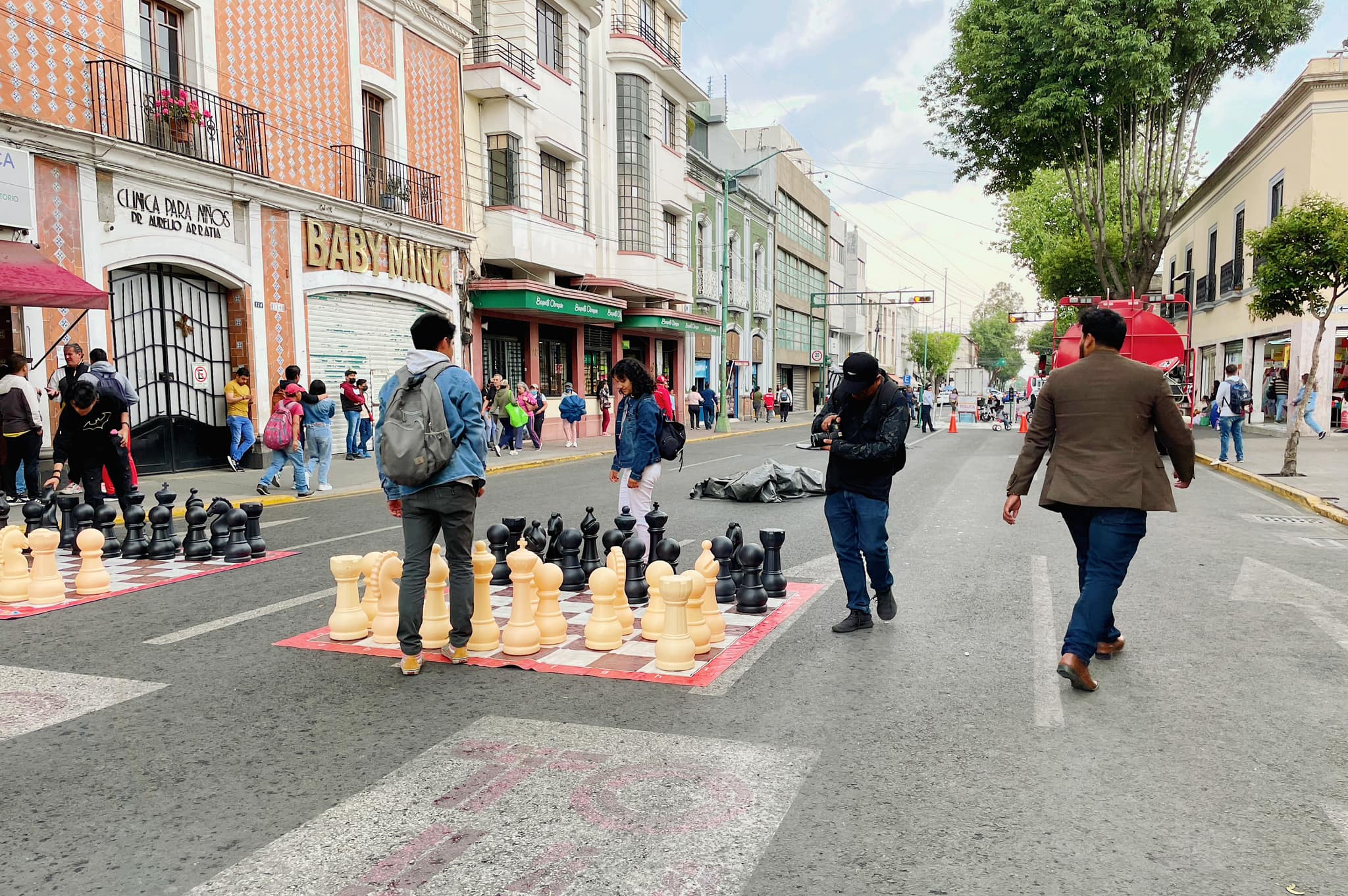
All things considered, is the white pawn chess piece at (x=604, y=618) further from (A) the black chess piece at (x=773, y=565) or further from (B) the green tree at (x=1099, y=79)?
(B) the green tree at (x=1099, y=79)

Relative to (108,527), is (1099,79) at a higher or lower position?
higher

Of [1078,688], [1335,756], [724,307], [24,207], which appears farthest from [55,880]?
[724,307]

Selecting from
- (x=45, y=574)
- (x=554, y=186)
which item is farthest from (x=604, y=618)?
(x=554, y=186)

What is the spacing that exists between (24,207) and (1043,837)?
45.4 ft

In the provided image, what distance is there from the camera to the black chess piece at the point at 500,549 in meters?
6.20

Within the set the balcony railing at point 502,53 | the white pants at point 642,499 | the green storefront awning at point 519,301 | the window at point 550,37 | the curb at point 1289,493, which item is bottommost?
the curb at point 1289,493

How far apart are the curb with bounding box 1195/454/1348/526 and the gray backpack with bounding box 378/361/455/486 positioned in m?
6.94

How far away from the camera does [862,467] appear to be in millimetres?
5406

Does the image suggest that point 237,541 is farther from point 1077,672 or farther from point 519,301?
point 519,301

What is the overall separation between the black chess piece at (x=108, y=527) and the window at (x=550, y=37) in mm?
19347

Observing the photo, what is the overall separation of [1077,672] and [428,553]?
10.6 ft

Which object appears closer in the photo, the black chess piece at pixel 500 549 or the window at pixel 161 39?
the black chess piece at pixel 500 549

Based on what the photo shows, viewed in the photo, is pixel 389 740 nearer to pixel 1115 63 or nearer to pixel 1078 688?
pixel 1078 688

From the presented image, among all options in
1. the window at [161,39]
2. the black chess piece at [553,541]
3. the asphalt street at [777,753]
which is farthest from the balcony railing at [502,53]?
the asphalt street at [777,753]
